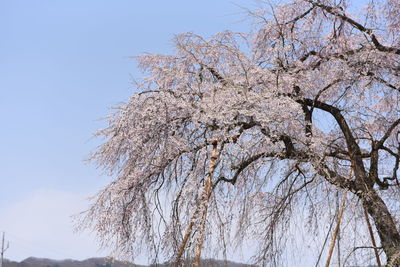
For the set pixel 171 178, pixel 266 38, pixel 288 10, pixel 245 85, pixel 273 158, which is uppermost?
pixel 288 10

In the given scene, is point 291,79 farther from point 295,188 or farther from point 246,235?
point 246,235

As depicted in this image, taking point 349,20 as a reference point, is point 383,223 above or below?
below

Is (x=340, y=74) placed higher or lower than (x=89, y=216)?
higher

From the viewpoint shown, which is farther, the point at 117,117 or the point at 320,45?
the point at 320,45

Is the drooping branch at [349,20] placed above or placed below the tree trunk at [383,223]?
above

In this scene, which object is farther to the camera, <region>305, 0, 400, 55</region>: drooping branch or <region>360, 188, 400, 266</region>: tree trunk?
<region>305, 0, 400, 55</region>: drooping branch

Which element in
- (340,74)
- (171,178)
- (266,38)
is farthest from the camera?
(266,38)

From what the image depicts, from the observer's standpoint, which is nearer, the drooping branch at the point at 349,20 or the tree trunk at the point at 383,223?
the tree trunk at the point at 383,223

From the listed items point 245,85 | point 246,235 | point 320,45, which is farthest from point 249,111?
point 320,45

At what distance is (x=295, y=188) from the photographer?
21.9ft

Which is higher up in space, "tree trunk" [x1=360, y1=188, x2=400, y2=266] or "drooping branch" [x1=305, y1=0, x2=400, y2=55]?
"drooping branch" [x1=305, y1=0, x2=400, y2=55]

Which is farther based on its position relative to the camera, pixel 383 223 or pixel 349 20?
pixel 349 20

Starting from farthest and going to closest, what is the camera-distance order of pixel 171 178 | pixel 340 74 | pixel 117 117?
pixel 340 74, pixel 117 117, pixel 171 178

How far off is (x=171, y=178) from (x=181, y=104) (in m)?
0.89
